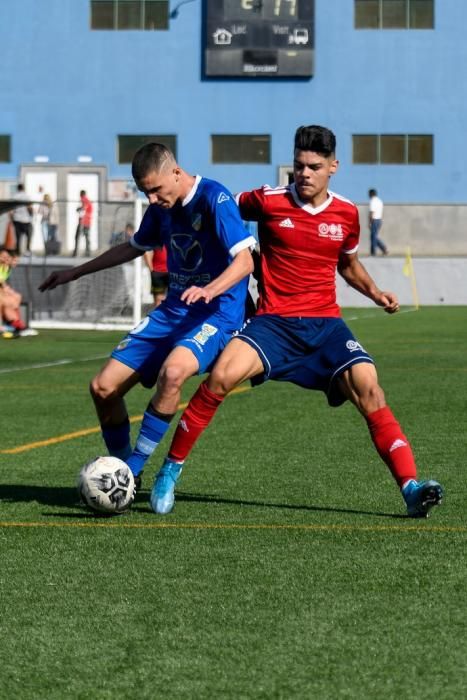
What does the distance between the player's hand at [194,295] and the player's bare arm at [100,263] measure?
111cm

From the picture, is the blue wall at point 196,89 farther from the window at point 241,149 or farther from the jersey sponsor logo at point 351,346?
the jersey sponsor logo at point 351,346

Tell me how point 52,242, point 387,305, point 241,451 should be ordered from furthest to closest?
point 52,242 < point 241,451 < point 387,305

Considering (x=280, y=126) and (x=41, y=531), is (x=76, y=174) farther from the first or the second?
(x=41, y=531)

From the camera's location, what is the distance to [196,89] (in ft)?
175

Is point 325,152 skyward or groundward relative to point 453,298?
skyward

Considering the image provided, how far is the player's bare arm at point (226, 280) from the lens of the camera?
723cm

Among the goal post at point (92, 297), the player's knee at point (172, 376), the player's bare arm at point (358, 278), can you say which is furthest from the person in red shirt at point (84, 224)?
Result: the player's knee at point (172, 376)

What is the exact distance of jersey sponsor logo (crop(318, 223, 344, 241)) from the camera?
792 centimetres

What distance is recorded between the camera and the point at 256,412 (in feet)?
43.4

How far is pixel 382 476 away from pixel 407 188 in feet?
151

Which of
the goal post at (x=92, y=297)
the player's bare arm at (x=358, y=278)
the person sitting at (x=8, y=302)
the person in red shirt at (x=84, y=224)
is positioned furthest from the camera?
the person in red shirt at (x=84, y=224)

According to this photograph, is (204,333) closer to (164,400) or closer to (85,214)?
(164,400)

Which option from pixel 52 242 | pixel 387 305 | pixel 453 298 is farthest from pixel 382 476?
pixel 453 298

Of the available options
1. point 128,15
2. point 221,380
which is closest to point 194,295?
point 221,380
